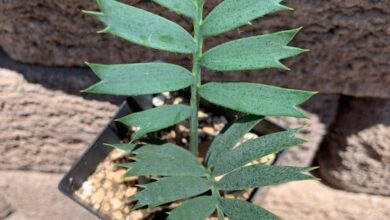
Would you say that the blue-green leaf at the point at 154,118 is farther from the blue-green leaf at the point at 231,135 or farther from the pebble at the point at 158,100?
the pebble at the point at 158,100

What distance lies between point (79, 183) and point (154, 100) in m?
0.16

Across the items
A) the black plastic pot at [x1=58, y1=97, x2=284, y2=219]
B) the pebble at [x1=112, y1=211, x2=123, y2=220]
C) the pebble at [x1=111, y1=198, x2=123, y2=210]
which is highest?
the black plastic pot at [x1=58, y1=97, x2=284, y2=219]

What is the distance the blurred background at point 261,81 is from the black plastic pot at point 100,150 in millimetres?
67

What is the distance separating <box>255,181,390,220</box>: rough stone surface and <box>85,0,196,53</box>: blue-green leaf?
455 millimetres

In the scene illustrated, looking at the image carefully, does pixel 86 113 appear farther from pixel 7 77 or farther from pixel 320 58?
pixel 320 58

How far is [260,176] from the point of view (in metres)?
0.64

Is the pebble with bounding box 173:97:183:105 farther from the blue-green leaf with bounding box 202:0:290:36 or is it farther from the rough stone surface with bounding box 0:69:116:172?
the blue-green leaf with bounding box 202:0:290:36

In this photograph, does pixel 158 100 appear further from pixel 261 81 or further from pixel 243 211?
pixel 243 211

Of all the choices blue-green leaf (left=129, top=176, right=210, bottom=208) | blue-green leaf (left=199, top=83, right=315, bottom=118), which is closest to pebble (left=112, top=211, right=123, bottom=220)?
blue-green leaf (left=129, top=176, right=210, bottom=208)

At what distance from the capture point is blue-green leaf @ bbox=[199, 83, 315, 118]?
0.61m

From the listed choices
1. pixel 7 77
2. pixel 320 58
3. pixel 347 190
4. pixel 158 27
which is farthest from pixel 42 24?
pixel 347 190

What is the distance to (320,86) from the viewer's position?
2.82 ft

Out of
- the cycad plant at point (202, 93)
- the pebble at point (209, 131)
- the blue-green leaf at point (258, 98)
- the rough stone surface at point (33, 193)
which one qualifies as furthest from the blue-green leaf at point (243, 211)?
the rough stone surface at point (33, 193)

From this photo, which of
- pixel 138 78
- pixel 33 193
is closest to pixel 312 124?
pixel 138 78
